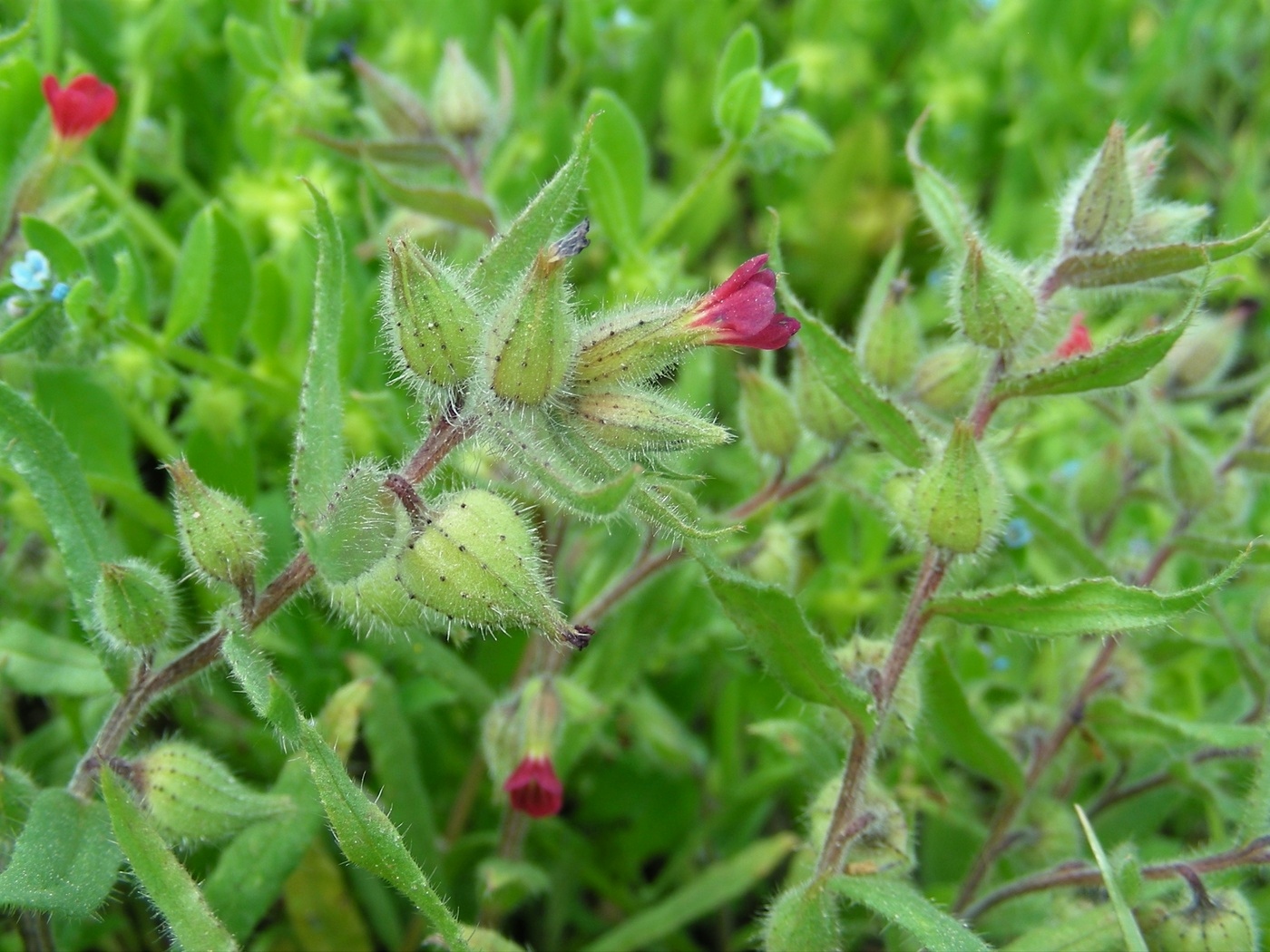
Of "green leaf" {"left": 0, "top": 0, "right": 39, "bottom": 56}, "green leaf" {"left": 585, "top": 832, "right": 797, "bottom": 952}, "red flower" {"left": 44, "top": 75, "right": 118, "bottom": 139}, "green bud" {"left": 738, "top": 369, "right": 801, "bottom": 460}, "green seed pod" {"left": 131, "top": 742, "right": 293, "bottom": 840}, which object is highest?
"green leaf" {"left": 0, "top": 0, "right": 39, "bottom": 56}

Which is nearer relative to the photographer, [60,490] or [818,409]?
[60,490]

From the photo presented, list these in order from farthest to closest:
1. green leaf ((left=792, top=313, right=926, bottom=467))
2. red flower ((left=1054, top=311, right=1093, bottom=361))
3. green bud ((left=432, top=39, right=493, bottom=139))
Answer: green bud ((left=432, top=39, right=493, bottom=139)) → red flower ((left=1054, top=311, right=1093, bottom=361)) → green leaf ((left=792, top=313, right=926, bottom=467))

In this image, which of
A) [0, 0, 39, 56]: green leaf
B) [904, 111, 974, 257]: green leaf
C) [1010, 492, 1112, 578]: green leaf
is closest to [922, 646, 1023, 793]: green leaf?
[1010, 492, 1112, 578]: green leaf

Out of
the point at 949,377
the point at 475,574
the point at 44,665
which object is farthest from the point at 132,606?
the point at 949,377

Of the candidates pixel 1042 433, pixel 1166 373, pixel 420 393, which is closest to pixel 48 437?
pixel 420 393

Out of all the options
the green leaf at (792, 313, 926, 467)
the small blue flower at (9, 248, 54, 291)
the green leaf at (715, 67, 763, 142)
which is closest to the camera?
the green leaf at (792, 313, 926, 467)

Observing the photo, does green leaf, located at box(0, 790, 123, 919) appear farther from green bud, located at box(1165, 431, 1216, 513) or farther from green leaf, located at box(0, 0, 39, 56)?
green bud, located at box(1165, 431, 1216, 513)

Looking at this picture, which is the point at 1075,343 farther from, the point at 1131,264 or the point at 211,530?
the point at 211,530
